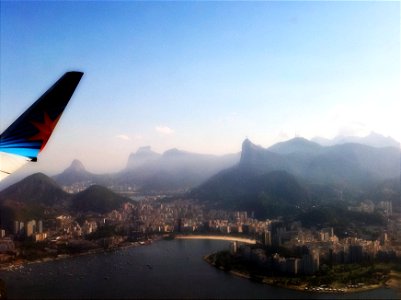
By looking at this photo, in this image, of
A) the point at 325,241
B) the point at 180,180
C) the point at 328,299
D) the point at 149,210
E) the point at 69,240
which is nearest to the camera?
the point at 328,299

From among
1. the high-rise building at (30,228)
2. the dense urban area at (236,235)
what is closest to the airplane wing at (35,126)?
the dense urban area at (236,235)

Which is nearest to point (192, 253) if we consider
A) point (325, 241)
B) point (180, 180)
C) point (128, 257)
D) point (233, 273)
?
point (128, 257)

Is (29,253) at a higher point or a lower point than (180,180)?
lower

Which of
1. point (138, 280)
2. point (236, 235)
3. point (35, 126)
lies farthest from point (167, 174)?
point (35, 126)

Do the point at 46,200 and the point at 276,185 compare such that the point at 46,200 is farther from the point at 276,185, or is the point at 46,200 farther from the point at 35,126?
the point at 35,126

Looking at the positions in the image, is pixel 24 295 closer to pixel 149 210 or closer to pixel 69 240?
pixel 69 240

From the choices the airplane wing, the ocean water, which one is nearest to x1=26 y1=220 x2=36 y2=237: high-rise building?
the ocean water

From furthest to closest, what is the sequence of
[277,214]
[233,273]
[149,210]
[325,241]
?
1. [149,210]
2. [277,214]
3. [325,241]
4. [233,273]
